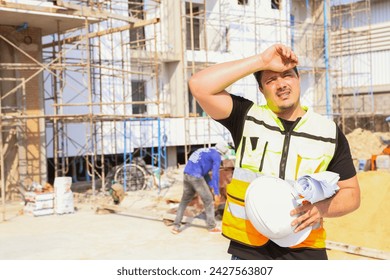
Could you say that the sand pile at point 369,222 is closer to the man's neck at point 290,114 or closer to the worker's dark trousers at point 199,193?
the worker's dark trousers at point 199,193

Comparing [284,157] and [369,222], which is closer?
[284,157]

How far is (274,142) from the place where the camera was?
9.52 feet

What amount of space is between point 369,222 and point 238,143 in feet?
20.7

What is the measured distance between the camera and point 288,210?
104 inches

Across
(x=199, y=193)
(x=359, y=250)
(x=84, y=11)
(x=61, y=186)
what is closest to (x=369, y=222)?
(x=359, y=250)

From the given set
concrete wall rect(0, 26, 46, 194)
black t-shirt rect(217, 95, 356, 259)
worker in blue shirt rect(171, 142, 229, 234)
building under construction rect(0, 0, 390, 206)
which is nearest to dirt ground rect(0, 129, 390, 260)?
worker in blue shirt rect(171, 142, 229, 234)

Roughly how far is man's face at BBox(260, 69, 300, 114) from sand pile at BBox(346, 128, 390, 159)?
2113cm

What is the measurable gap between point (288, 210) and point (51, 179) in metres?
17.5

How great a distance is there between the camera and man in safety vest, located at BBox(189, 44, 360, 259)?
9.34ft

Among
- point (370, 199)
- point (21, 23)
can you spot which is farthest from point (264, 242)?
point (21, 23)

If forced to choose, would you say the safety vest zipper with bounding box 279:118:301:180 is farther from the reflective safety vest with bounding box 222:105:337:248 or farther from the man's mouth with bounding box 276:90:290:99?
the man's mouth with bounding box 276:90:290:99

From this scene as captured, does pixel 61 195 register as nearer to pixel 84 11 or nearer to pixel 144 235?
pixel 144 235

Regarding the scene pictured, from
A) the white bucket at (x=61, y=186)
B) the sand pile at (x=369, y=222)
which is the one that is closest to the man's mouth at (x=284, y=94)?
the sand pile at (x=369, y=222)

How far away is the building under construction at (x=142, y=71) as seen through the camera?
49.8ft
